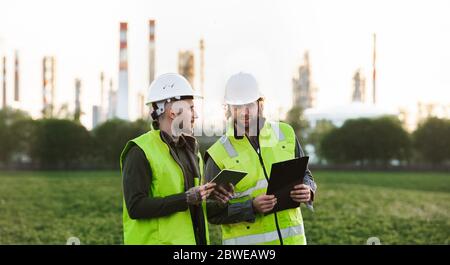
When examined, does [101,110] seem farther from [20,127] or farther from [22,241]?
[22,241]

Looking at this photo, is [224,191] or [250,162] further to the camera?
[250,162]

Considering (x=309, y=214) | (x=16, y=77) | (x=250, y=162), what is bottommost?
(x=309, y=214)

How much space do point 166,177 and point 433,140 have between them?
1165 inches

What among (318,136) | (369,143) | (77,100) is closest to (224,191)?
(369,143)

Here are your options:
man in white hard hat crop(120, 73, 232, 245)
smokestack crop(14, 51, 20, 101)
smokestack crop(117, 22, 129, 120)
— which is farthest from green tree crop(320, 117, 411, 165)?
man in white hard hat crop(120, 73, 232, 245)

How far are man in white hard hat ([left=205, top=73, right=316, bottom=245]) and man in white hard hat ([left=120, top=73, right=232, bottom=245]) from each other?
0.39ft

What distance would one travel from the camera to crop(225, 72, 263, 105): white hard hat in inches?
122

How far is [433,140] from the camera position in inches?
1219

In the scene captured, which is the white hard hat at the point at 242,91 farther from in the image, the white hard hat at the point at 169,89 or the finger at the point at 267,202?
the finger at the point at 267,202

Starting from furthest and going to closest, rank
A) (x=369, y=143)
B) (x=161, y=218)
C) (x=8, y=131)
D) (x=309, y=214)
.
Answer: (x=8, y=131), (x=369, y=143), (x=309, y=214), (x=161, y=218)

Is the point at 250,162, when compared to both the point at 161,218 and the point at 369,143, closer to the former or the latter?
the point at 161,218

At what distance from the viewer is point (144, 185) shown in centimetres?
288

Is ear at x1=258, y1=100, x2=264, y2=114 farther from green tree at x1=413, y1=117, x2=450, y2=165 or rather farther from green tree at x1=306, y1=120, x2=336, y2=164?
green tree at x1=306, y1=120, x2=336, y2=164

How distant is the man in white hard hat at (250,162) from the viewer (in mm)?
3105
